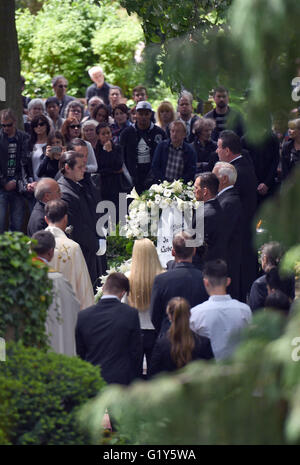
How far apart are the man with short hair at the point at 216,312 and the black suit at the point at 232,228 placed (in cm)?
Answer: 237

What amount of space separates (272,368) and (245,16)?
55.5 inches

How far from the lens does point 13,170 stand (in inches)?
495

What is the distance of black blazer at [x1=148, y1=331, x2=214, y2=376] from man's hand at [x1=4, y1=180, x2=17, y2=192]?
643cm

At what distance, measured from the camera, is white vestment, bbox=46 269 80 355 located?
738cm

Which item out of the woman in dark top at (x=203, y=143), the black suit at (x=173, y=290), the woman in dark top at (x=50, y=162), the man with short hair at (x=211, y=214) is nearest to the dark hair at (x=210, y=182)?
the man with short hair at (x=211, y=214)

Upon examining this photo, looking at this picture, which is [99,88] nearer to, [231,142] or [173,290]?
[231,142]

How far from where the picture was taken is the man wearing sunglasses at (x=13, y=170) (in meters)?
12.5

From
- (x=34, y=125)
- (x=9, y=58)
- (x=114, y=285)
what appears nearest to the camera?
(x=114, y=285)

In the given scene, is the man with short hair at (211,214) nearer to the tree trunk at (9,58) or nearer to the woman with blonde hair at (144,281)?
the woman with blonde hair at (144,281)

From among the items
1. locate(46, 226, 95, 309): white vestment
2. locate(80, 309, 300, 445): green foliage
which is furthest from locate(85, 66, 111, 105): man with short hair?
locate(80, 309, 300, 445): green foliage

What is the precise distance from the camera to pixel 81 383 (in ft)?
19.6

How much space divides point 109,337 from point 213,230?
8.80 feet

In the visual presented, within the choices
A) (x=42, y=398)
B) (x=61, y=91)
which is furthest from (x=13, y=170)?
(x=42, y=398)

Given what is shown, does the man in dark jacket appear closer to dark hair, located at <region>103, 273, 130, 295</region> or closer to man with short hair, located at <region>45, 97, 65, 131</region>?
dark hair, located at <region>103, 273, 130, 295</region>
